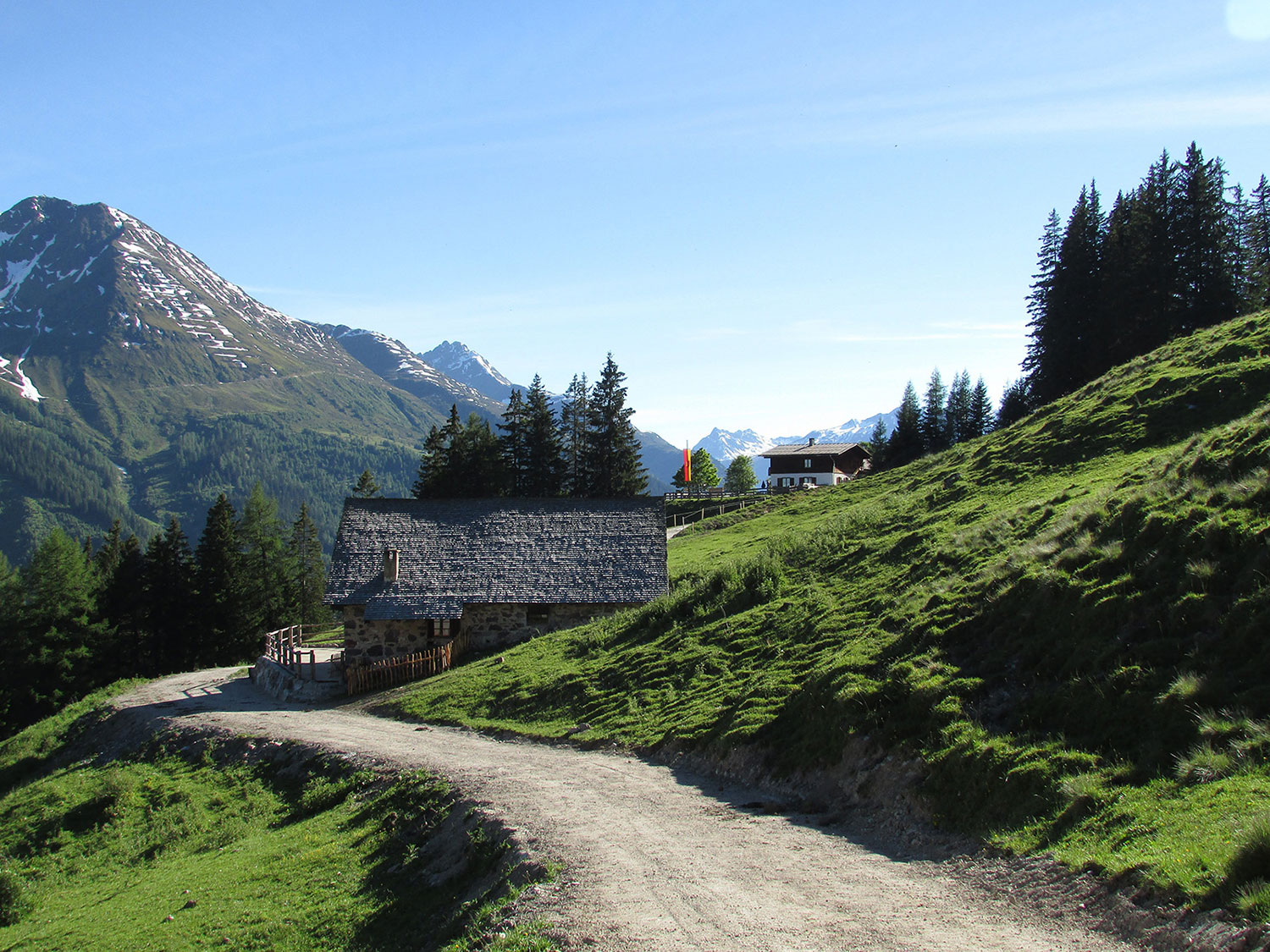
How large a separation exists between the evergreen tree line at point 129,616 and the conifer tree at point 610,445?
3126 centimetres

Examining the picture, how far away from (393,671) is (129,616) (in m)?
37.3

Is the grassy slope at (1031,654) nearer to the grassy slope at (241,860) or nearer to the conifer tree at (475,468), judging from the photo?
the grassy slope at (241,860)

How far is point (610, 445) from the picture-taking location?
82000 mm

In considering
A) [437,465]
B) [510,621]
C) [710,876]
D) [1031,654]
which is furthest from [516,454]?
[710,876]

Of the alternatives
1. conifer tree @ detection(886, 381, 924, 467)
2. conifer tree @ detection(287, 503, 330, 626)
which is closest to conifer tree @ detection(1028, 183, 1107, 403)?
conifer tree @ detection(886, 381, 924, 467)

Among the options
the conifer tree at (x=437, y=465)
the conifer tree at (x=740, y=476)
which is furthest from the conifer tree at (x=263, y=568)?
the conifer tree at (x=740, y=476)

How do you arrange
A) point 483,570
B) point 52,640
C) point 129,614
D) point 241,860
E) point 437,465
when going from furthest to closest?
1. point 437,465
2. point 129,614
3. point 52,640
4. point 483,570
5. point 241,860

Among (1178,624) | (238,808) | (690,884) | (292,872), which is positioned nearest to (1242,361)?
(1178,624)

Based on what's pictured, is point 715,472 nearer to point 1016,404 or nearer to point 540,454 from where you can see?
point 540,454

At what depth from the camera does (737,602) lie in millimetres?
26125

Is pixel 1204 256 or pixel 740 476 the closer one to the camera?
pixel 1204 256

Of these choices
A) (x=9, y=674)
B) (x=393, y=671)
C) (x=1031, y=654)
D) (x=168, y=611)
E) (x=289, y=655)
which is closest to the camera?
(x=1031, y=654)

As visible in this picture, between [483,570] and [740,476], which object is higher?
[740,476]

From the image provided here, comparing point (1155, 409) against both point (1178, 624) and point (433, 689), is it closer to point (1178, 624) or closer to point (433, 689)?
point (1178, 624)
